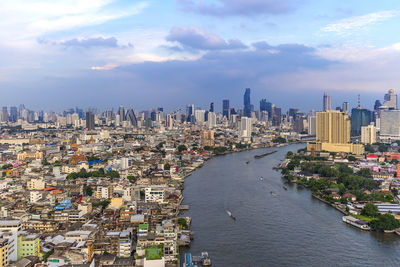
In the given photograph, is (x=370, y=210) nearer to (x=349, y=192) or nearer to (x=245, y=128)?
(x=349, y=192)

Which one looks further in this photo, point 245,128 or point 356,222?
point 245,128

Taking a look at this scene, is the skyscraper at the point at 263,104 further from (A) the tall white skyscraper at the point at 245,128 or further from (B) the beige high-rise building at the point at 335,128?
(B) the beige high-rise building at the point at 335,128

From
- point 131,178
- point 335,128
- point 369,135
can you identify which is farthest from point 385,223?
point 369,135

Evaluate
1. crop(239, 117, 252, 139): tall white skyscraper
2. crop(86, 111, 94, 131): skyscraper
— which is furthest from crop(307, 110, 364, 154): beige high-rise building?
crop(86, 111, 94, 131): skyscraper

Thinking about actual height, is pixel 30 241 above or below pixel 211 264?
above

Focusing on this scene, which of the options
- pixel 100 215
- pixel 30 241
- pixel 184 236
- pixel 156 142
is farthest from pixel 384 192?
pixel 156 142

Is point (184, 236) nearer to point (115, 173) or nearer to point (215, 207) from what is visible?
point (215, 207)
